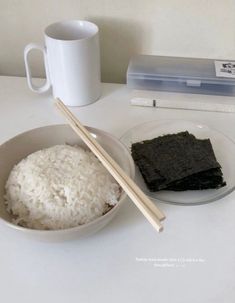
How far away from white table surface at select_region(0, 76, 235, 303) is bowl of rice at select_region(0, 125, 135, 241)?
34 mm

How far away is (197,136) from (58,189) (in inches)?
10.9

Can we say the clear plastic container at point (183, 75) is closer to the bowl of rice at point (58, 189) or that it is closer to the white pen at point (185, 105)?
the white pen at point (185, 105)

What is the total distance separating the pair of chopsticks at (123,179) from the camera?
438mm

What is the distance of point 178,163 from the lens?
0.57 m

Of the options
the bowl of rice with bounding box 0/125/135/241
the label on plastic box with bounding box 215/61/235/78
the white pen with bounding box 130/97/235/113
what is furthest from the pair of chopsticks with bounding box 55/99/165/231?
the label on plastic box with bounding box 215/61/235/78

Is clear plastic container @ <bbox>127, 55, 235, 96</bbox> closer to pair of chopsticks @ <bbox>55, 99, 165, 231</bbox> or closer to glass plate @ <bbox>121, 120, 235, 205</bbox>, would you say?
glass plate @ <bbox>121, 120, 235, 205</bbox>

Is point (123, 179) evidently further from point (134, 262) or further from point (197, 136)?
point (197, 136)

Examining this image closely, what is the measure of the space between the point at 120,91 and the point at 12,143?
29 centimetres

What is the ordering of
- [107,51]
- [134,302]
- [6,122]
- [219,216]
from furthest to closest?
[107,51]
[6,122]
[219,216]
[134,302]

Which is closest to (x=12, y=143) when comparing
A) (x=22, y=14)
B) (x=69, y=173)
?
(x=69, y=173)

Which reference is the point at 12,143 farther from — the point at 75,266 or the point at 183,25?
the point at 183,25

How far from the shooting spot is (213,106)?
2.42 ft

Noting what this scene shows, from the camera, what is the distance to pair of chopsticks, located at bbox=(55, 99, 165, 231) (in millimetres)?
438

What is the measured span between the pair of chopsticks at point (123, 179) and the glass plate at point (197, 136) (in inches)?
2.9
